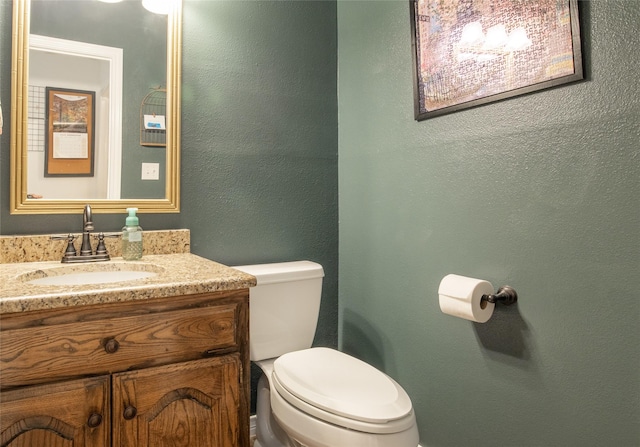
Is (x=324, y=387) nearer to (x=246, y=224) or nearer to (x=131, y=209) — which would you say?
(x=246, y=224)

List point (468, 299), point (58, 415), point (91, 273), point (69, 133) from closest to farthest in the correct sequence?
point (58, 415) < point (468, 299) < point (91, 273) < point (69, 133)

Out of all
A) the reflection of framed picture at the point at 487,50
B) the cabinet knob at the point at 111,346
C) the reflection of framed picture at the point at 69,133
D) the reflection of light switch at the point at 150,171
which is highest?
the reflection of framed picture at the point at 487,50

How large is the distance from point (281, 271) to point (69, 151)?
88 centimetres

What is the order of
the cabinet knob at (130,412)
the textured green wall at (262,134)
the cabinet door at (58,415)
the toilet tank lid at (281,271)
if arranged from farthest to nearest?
1. the textured green wall at (262,134)
2. the toilet tank lid at (281,271)
3. the cabinet knob at (130,412)
4. the cabinet door at (58,415)

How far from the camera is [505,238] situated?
1.34 meters

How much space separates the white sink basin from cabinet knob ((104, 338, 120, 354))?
1.01 ft

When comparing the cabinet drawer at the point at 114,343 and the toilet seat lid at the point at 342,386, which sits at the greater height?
the cabinet drawer at the point at 114,343

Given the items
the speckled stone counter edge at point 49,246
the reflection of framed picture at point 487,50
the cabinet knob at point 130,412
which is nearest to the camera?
the cabinet knob at point 130,412

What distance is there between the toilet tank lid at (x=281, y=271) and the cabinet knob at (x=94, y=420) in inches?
27.3

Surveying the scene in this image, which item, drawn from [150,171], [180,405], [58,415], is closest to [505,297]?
[180,405]

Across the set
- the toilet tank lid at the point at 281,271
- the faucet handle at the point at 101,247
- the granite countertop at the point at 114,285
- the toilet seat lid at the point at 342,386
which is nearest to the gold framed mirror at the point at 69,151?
the faucet handle at the point at 101,247

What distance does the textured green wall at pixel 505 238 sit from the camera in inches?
42.0

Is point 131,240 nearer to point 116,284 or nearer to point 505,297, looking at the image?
point 116,284

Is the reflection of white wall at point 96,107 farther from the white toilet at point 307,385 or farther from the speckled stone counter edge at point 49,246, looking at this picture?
the white toilet at point 307,385
